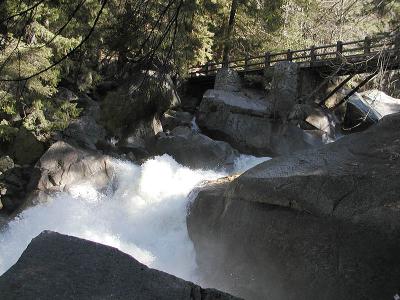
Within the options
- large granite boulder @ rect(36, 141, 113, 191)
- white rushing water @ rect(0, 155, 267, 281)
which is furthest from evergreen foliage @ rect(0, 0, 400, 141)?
white rushing water @ rect(0, 155, 267, 281)

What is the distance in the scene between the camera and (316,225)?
18.5ft

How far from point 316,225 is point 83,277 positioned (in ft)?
11.9

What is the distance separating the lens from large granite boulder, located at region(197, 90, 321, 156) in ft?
49.7

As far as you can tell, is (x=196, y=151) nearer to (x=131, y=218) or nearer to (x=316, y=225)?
(x=131, y=218)

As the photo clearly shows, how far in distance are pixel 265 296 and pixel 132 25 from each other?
4.34 m

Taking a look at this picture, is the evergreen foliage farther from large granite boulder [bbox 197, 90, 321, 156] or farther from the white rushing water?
the white rushing water

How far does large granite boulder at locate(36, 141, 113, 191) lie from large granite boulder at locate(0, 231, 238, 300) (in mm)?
8079

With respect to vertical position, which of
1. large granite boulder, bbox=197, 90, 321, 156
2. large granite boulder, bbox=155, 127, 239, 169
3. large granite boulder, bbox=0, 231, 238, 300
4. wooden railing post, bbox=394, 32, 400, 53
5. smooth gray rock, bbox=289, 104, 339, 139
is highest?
smooth gray rock, bbox=289, 104, 339, 139

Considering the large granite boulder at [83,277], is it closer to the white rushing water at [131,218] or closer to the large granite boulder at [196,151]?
the white rushing water at [131,218]

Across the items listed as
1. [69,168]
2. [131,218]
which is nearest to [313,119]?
[131,218]

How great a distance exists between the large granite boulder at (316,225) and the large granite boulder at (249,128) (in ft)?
25.1

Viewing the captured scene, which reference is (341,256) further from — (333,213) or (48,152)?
(48,152)

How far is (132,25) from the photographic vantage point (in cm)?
310

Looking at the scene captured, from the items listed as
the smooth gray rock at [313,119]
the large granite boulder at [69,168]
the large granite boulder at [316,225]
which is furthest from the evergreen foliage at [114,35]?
the smooth gray rock at [313,119]
